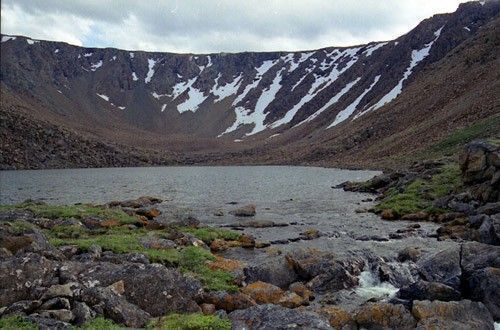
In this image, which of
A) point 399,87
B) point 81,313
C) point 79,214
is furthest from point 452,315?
point 399,87

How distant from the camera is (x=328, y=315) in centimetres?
1642

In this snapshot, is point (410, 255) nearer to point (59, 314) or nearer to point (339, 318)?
point (339, 318)

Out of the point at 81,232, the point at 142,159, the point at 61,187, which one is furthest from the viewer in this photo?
the point at 142,159

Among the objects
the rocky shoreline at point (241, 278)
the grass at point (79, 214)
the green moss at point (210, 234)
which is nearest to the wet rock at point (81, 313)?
the rocky shoreline at point (241, 278)

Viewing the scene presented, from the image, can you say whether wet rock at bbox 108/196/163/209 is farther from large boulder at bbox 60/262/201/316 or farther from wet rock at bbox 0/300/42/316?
A: wet rock at bbox 0/300/42/316

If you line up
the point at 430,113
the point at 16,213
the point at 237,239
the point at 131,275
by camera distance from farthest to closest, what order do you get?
the point at 430,113, the point at 16,213, the point at 237,239, the point at 131,275

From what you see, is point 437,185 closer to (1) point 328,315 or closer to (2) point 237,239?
(2) point 237,239

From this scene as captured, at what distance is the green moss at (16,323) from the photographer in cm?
1255

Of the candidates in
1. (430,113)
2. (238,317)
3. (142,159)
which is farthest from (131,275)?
(142,159)

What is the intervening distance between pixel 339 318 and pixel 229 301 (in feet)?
13.7

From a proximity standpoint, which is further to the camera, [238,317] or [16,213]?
[16,213]

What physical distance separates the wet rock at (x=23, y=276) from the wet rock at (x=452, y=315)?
12999 mm

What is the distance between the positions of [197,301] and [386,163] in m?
88.2

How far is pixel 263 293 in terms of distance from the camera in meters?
18.7
